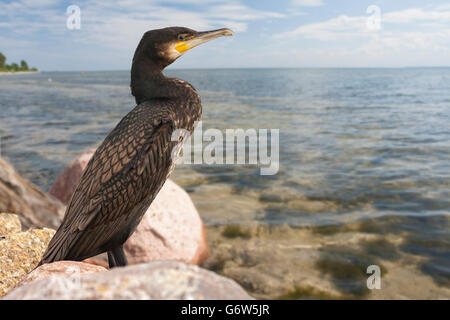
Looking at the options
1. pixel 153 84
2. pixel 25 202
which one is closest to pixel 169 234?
pixel 25 202

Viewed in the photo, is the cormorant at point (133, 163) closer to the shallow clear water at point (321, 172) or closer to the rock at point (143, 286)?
the rock at point (143, 286)

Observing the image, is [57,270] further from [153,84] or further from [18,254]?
[153,84]

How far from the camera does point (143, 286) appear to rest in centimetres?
124

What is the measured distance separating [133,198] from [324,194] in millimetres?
7252

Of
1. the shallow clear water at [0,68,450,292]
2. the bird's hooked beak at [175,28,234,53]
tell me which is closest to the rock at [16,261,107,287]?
the bird's hooked beak at [175,28,234,53]

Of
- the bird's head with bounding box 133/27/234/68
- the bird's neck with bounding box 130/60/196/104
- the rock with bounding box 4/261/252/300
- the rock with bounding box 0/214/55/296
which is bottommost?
the rock with bounding box 0/214/55/296

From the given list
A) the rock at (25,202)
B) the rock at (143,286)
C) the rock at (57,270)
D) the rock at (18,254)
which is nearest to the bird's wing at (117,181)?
the rock at (57,270)

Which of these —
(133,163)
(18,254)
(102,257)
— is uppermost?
(133,163)

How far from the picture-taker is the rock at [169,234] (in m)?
5.54

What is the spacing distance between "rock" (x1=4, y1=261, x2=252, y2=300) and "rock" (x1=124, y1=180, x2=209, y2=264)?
4312 mm

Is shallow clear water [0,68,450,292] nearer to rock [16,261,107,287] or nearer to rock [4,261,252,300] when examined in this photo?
rock [16,261,107,287]

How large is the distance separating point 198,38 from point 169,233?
3403 mm

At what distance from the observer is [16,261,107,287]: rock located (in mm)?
2232

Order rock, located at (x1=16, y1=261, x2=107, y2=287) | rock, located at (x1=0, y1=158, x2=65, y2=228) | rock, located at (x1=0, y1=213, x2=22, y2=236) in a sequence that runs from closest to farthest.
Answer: rock, located at (x1=16, y1=261, x2=107, y2=287)
rock, located at (x1=0, y1=213, x2=22, y2=236)
rock, located at (x1=0, y1=158, x2=65, y2=228)
